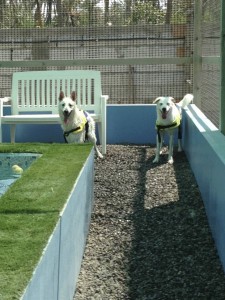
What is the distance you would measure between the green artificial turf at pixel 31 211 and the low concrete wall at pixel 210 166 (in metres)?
1.09

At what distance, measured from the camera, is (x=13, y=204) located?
4055 millimetres

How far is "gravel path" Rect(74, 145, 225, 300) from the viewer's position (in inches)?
173

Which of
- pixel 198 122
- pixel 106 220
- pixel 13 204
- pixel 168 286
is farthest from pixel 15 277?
pixel 198 122

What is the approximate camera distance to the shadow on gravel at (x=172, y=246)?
4.36 metres

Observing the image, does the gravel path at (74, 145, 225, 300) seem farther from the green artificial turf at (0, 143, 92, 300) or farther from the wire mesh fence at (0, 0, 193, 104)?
the wire mesh fence at (0, 0, 193, 104)

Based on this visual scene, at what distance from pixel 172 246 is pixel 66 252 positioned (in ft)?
5.33

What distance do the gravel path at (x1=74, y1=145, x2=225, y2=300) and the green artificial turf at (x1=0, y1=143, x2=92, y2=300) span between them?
66 cm

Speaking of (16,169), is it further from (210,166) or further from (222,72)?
(222,72)

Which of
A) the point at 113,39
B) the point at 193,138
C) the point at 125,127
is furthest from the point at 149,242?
the point at 113,39

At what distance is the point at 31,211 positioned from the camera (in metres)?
3.86

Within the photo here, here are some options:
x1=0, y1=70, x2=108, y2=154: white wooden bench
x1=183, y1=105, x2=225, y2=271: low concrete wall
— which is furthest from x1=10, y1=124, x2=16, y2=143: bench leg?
x1=183, y1=105, x2=225, y2=271: low concrete wall

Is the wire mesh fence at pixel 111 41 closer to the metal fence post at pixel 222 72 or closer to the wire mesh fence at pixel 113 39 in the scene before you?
the wire mesh fence at pixel 113 39

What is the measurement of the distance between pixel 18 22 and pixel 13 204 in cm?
705

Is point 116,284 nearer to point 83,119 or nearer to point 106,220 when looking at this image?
point 106,220
